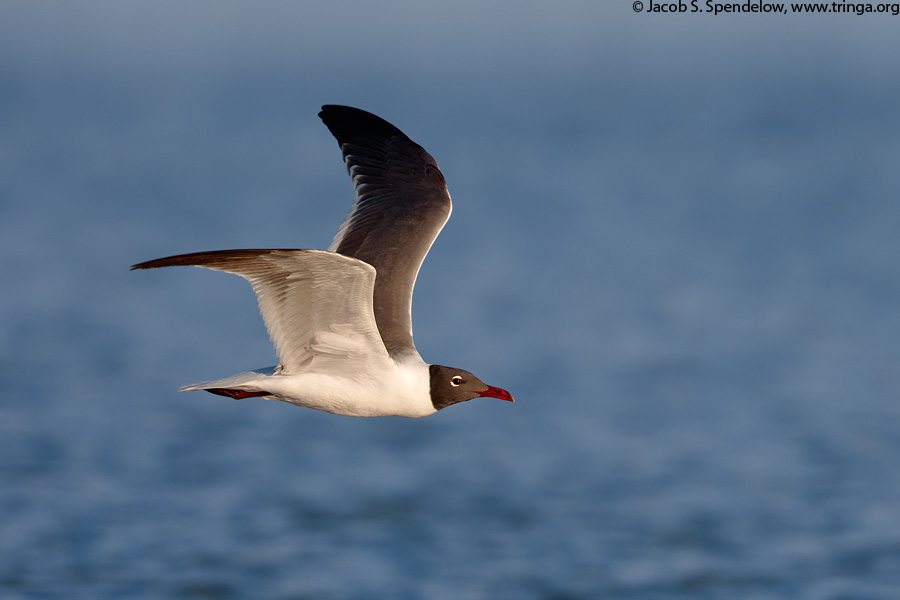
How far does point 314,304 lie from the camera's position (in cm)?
996

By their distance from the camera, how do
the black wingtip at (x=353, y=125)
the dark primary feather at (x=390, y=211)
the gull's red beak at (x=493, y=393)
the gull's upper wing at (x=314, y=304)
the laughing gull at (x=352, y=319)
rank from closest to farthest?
the gull's upper wing at (x=314, y=304) < the laughing gull at (x=352, y=319) < the gull's red beak at (x=493, y=393) < the dark primary feather at (x=390, y=211) < the black wingtip at (x=353, y=125)

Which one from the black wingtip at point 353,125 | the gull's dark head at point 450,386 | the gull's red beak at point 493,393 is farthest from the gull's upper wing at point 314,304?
the black wingtip at point 353,125

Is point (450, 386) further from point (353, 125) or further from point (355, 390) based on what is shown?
point (353, 125)

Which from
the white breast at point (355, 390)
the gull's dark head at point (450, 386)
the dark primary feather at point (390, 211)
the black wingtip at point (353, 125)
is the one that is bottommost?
the white breast at point (355, 390)

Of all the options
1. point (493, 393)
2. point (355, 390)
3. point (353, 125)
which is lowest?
point (355, 390)

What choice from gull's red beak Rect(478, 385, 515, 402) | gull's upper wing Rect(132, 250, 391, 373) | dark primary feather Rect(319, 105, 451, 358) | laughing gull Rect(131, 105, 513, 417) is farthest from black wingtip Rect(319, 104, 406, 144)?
gull's upper wing Rect(132, 250, 391, 373)

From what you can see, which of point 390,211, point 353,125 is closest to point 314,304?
point 390,211

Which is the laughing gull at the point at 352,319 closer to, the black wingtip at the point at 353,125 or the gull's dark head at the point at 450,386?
the gull's dark head at the point at 450,386

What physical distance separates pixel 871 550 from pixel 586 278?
43.0 ft

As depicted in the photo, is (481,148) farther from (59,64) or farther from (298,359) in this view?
(59,64)

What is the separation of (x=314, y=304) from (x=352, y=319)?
29 cm

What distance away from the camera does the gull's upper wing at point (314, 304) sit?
9453 mm

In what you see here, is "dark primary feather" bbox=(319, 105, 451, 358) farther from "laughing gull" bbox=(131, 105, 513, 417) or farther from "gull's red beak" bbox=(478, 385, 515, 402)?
"gull's red beak" bbox=(478, 385, 515, 402)

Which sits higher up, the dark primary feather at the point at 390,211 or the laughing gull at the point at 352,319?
the dark primary feather at the point at 390,211
